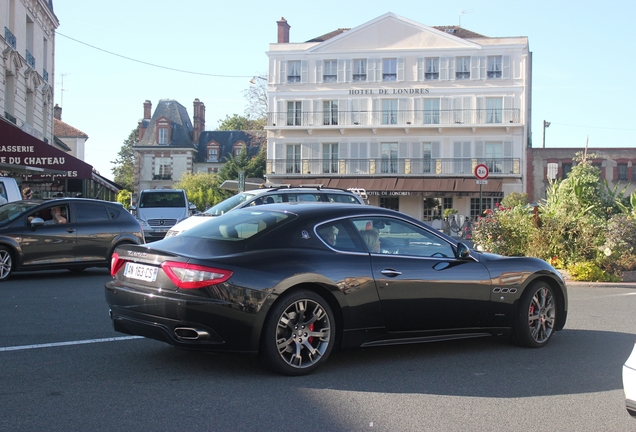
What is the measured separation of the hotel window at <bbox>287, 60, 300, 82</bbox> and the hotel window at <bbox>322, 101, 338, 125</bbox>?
9.30ft

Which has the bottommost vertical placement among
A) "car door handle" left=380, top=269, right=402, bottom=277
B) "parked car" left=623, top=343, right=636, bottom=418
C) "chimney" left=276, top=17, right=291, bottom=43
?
"parked car" left=623, top=343, right=636, bottom=418

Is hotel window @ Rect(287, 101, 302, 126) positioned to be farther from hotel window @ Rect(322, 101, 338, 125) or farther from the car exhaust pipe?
the car exhaust pipe

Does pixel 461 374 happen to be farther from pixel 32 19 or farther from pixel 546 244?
pixel 32 19

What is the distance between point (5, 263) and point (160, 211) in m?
12.0

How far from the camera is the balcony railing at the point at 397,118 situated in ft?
173

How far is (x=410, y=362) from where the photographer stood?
262 inches

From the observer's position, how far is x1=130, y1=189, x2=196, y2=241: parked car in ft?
80.0

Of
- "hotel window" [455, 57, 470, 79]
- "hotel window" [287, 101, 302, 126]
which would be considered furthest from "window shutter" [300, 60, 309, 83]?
"hotel window" [455, 57, 470, 79]

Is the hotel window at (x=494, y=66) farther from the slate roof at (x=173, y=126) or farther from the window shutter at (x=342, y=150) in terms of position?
the slate roof at (x=173, y=126)

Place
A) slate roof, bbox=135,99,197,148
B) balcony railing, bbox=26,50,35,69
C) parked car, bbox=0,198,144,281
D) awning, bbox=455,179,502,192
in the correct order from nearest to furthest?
parked car, bbox=0,198,144,281, balcony railing, bbox=26,50,35,69, awning, bbox=455,179,502,192, slate roof, bbox=135,99,197,148

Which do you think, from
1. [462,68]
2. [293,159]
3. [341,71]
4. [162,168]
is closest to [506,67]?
[462,68]

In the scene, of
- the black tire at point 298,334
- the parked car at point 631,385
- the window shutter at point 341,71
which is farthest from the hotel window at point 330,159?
the parked car at point 631,385

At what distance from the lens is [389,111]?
54.3 metres

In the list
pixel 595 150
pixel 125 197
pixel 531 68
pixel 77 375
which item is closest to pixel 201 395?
pixel 77 375
